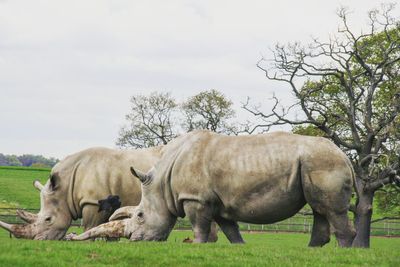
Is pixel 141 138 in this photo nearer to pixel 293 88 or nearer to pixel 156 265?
pixel 293 88

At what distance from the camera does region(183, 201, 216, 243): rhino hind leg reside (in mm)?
14289

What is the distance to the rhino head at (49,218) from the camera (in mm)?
15734

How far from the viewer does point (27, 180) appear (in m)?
80.7

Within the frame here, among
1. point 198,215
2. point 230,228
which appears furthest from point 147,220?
point 230,228

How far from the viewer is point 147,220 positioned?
14820 millimetres

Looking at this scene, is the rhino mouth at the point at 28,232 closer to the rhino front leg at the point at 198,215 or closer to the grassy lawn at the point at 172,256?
the rhino front leg at the point at 198,215

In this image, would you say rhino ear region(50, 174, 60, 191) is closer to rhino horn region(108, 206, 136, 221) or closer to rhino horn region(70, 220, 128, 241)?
rhino horn region(108, 206, 136, 221)

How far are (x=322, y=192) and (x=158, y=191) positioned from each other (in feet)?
10.8

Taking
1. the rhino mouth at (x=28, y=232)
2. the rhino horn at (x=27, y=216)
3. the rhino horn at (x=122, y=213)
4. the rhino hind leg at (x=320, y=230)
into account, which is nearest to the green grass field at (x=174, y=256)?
the rhino hind leg at (x=320, y=230)

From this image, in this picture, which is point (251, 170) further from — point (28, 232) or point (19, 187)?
point (19, 187)

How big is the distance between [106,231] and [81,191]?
1990 millimetres

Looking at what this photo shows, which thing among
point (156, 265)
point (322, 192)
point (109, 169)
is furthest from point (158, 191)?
point (156, 265)

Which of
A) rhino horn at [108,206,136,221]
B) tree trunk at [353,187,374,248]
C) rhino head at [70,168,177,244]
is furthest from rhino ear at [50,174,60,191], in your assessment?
tree trunk at [353,187,374,248]

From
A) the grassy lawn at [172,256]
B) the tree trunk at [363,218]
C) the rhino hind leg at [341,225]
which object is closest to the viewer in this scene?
the grassy lawn at [172,256]
